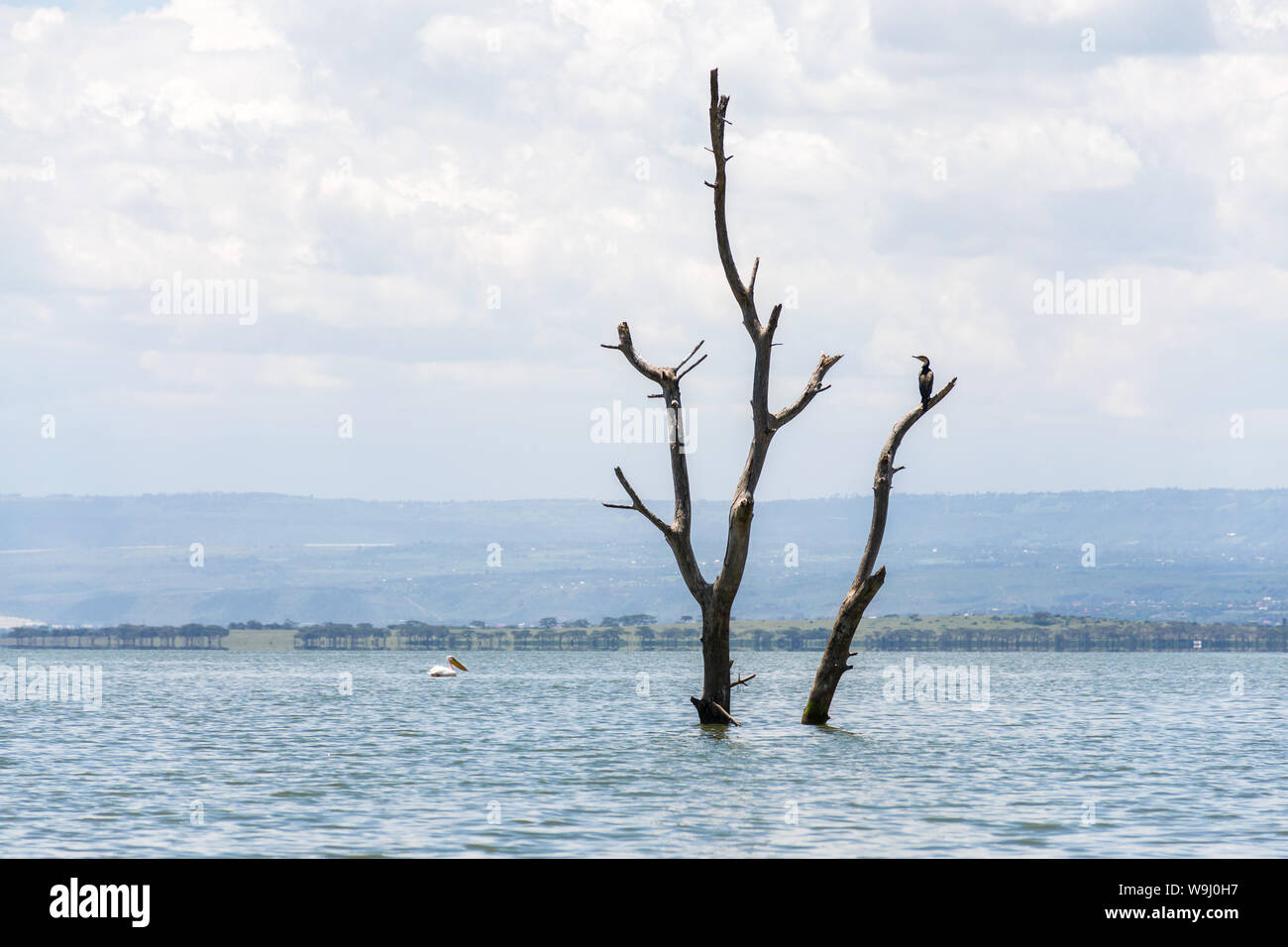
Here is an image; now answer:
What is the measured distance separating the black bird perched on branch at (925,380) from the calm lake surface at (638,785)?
313 inches

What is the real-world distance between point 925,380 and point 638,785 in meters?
11.0

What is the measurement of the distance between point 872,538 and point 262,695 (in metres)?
52.6

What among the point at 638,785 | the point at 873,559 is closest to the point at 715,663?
the point at 873,559

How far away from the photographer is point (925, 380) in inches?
1377

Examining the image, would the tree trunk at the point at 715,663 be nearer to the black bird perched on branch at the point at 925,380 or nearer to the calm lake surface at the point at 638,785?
the calm lake surface at the point at 638,785

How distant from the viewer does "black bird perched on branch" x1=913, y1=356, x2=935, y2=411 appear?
35.0 meters

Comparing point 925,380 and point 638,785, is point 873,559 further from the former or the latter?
point 638,785

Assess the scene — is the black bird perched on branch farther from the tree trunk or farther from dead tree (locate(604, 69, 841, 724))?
the tree trunk

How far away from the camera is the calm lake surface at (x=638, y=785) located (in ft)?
74.9

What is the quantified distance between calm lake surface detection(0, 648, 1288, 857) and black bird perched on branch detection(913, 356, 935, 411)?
26.0ft

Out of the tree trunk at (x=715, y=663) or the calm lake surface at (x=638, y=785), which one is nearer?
the calm lake surface at (x=638, y=785)

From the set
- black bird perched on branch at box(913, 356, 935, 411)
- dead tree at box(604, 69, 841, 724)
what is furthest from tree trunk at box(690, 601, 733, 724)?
black bird perched on branch at box(913, 356, 935, 411)

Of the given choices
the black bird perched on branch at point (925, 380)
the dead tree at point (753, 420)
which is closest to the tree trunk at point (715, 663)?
the dead tree at point (753, 420)
